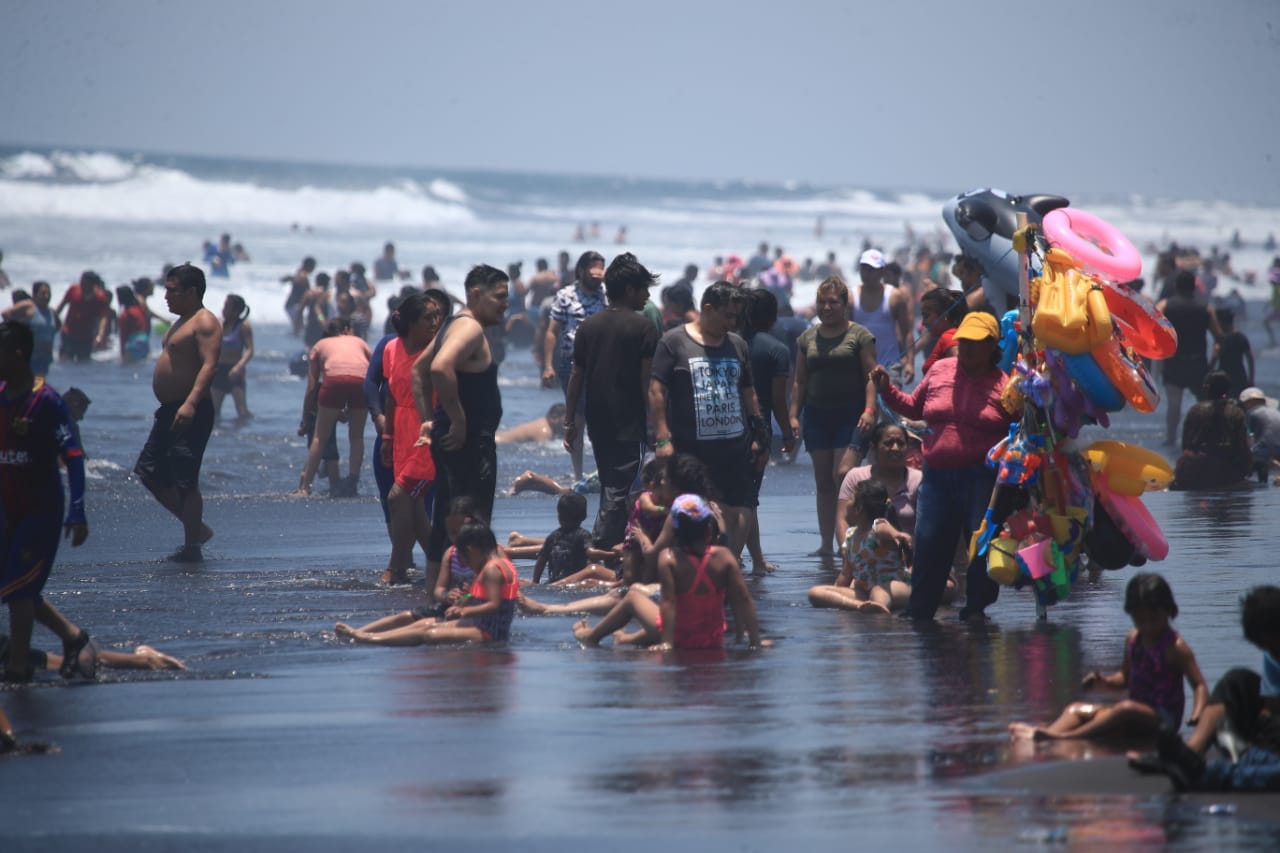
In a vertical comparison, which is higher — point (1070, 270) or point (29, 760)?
point (1070, 270)

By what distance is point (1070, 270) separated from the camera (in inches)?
342

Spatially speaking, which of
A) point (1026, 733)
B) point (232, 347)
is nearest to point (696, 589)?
point (1026, 733)

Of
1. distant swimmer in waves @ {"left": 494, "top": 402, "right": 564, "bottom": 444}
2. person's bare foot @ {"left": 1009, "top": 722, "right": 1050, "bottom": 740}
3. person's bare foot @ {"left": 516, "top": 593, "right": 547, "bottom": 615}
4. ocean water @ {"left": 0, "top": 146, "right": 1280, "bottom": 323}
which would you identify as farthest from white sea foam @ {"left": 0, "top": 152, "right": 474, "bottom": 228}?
person's bare foot @ {"left": 1009, "top": 722, "right": 1050, "bottom": 740}

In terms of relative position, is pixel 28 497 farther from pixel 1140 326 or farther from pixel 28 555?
pixel 1140 326

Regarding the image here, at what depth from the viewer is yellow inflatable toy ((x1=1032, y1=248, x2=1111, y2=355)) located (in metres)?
8.40

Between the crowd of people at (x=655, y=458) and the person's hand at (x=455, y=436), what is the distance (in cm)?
2

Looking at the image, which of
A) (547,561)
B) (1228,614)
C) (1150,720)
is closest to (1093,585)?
(1228,614)

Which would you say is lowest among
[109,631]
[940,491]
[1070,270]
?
[109,631]

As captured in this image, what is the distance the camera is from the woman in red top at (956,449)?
8875 millimetres

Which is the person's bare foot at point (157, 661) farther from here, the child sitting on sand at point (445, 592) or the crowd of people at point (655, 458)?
the child sitting on sand at point (445, 592)

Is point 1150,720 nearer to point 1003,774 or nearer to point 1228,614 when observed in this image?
point 1003,774

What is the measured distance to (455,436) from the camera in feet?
31.7

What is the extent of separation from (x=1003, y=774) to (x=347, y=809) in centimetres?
222

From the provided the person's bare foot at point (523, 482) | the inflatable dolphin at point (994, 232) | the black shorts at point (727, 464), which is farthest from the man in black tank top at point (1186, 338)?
the black shorts at point (727, 464)
